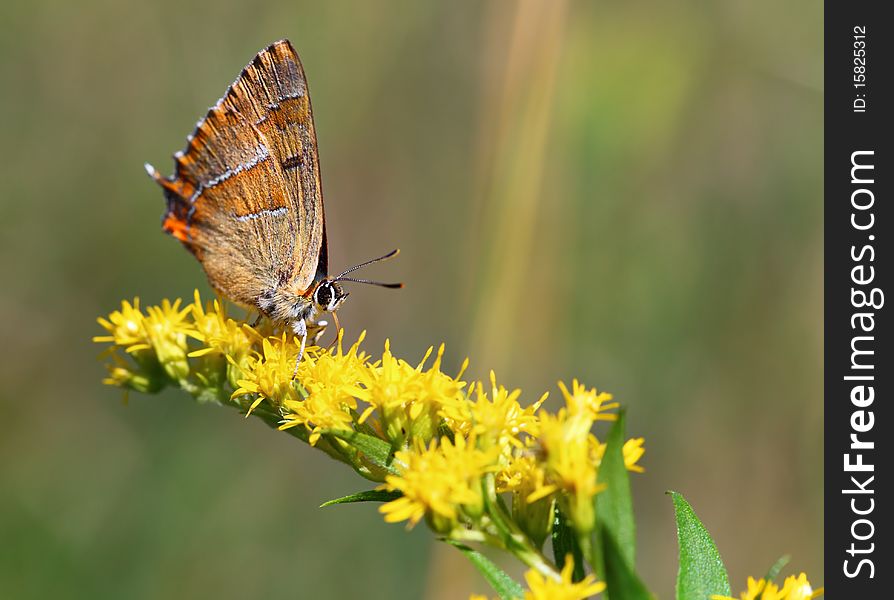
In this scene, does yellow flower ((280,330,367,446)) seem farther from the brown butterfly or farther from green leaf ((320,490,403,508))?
the brown butterfly

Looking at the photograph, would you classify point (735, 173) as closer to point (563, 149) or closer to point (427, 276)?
point (563, 149)

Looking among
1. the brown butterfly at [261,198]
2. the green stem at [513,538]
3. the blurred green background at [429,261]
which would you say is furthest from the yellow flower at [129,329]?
the blurred green background at [429,261]

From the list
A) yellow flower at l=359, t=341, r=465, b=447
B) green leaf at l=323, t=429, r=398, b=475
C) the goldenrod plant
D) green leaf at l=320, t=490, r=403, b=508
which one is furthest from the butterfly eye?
green leaf at l=320, t=490, r=403, b=508

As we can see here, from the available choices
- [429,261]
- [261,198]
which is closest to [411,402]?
[261,198]

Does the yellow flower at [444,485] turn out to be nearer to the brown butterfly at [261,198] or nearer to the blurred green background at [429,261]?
the brown butterfly at [261,198]

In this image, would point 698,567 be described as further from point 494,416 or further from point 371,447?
point 371,447

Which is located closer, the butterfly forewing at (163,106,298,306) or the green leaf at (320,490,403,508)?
the green leaf at (320,490,403,508)
